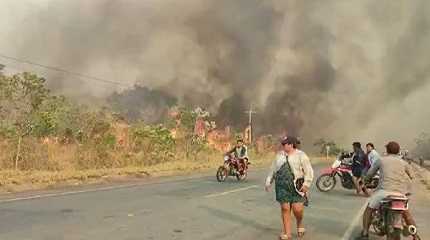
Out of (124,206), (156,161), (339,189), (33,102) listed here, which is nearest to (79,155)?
(33,102)

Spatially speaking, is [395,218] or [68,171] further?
[68,171]

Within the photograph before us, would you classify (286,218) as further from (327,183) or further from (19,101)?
(19,101)

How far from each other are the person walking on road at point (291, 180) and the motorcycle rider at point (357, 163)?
9.30 meters

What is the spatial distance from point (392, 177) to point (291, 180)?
1457 millimetres

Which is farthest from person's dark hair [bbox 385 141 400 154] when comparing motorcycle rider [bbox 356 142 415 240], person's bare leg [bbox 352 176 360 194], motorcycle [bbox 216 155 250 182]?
motorcycle [bbox 216 155 250 182]

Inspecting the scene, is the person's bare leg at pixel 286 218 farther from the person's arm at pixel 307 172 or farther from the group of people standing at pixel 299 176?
the person's arm at pixel 307 172

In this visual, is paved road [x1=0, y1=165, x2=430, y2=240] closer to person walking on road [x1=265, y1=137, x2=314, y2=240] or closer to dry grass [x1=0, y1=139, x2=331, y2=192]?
person walking on road [x1=265, y1=137, x2=314, y2=240]

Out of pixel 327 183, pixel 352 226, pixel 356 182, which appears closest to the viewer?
pixel 352 226

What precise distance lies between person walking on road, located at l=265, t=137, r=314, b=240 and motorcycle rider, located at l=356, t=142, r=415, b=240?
100cm

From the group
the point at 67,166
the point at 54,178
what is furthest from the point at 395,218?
the point at 67,166

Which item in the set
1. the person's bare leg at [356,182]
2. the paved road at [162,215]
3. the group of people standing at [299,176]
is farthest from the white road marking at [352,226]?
the person's bare leg at [356,182]

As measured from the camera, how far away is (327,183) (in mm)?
19984

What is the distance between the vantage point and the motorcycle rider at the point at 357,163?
18.3 meters

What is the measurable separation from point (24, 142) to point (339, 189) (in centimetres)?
1287
